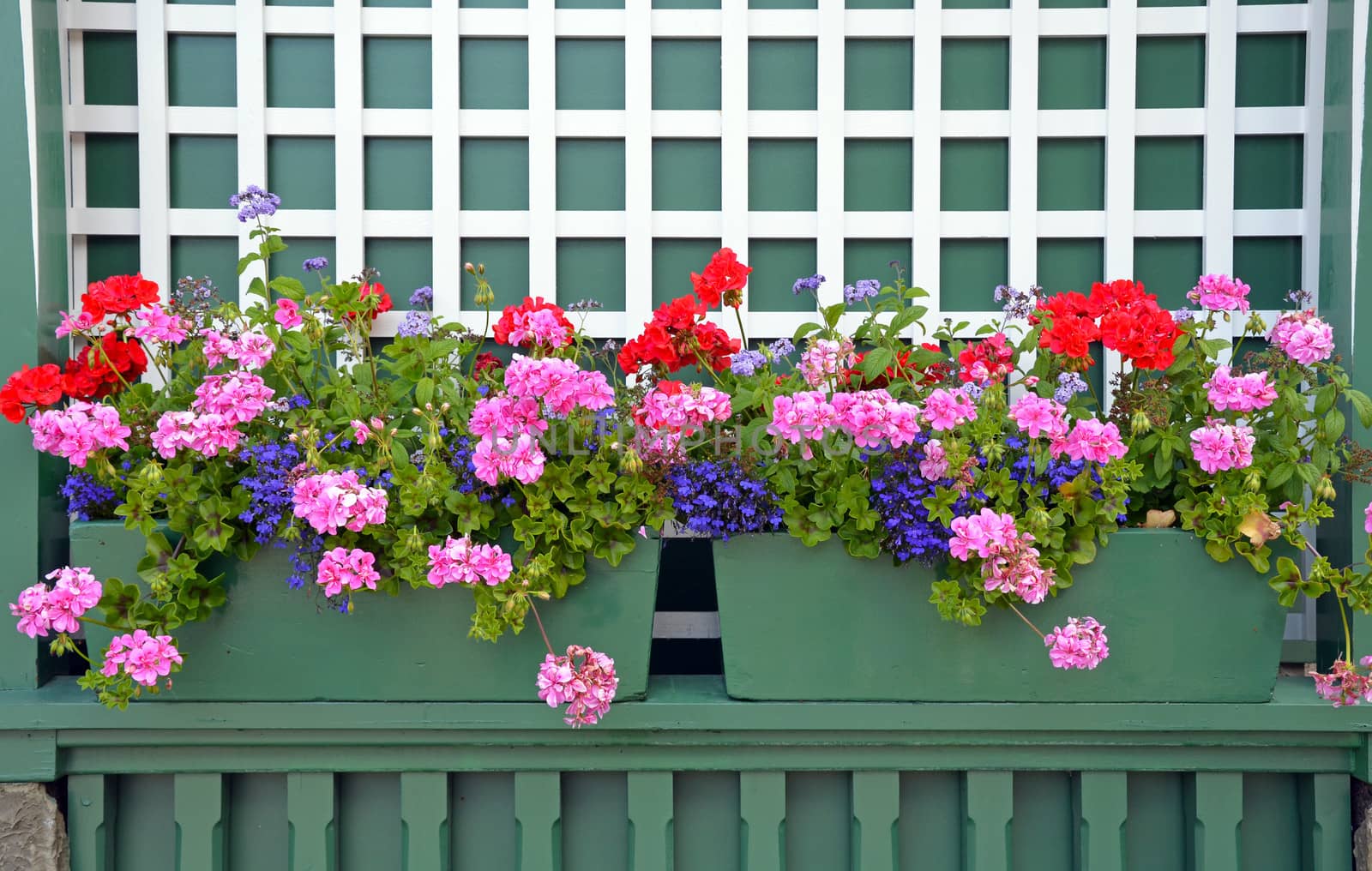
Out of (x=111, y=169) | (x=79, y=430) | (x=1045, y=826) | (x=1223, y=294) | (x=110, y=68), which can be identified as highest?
(x=110, y=68)

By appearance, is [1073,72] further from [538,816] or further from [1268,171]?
[538,816]

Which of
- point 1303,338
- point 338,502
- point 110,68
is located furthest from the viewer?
point 110,68

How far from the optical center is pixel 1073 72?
1.77m

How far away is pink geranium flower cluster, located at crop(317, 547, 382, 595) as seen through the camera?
4.31 feet

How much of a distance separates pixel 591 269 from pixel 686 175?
26cm

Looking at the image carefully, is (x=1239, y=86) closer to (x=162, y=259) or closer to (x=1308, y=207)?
(x=1308, y=207)

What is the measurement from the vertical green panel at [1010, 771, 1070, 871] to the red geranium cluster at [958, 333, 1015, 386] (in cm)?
68

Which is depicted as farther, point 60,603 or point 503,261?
point 503,261

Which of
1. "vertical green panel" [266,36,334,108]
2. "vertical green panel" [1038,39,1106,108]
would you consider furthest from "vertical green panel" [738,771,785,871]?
"vertical green panel" [266,36,334,108]

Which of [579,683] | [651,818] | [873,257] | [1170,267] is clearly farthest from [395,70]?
[1170,267]

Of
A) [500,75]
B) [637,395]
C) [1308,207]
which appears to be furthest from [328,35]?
[1308,207]

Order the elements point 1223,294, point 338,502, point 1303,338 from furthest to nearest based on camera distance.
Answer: point 1223,294, point 1303,338, point 338,502

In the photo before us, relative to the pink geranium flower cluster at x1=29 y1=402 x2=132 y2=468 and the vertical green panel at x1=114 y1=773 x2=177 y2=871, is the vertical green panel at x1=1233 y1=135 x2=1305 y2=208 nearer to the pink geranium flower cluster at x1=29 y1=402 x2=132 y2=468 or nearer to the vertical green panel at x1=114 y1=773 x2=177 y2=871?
the pink geranium flower cluster at x1=29 y1=402 x2=132 y2=468

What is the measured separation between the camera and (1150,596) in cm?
142
